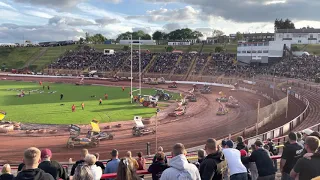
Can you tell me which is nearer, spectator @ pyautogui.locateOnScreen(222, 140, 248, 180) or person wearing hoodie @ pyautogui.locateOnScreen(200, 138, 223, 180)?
person wearing hoodie @ pyautogui.locateOnScreen(200, 138, 223, 180)

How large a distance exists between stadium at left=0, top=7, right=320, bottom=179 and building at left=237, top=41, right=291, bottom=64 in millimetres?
236

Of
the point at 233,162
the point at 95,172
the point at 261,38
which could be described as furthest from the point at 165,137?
the point at 261,38

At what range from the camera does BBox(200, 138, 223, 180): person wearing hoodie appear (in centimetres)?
581

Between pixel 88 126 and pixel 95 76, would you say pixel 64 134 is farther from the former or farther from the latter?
pixel 95 76

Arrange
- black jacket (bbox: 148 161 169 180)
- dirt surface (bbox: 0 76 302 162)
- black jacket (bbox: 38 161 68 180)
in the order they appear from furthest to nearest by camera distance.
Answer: dirt surface (bbox: 0 76 302 162), black jacket (bbox: 148 161 169 180), black jacket (bbox: 38 161 68 180)

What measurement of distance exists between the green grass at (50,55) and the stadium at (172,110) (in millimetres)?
Result: 14140

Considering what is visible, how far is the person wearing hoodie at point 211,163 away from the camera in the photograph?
19.1ft

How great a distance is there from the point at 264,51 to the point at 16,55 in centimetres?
9511

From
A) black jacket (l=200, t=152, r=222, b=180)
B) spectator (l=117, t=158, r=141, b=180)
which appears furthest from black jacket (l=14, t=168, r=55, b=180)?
black jacket (l=200, t=152, r=222, b=180)

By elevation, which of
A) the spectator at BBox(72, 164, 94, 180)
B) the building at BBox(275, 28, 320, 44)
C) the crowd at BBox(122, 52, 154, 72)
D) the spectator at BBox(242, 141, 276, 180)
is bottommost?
the spectator at BBox(242, 141, 276, 180)

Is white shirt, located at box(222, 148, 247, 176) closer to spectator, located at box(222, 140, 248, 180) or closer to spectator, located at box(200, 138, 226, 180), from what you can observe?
spectator, located at box(222, 140, 248, 180)

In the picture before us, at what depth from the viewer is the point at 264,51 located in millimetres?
76750

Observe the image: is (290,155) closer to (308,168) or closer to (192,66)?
(308,168)

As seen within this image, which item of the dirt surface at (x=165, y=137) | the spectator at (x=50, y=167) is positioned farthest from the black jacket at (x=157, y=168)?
the dirt surface at (x=165, y=137)
